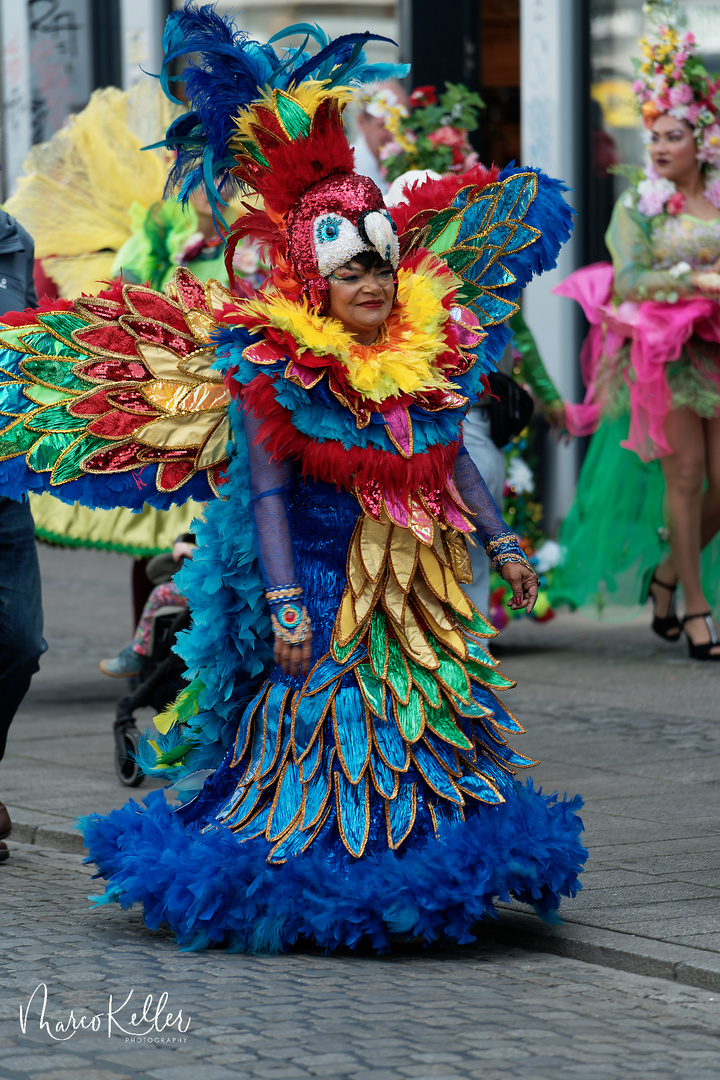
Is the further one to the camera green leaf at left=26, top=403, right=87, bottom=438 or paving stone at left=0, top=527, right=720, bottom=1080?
green leaf at left=26, top=403, right=87, bottom=438

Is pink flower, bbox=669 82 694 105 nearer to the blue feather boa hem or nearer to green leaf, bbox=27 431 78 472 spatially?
green leaf, bbox=27 431 78 472

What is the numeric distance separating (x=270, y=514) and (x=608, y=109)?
789cm

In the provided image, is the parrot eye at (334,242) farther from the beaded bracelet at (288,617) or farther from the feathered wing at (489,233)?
the beaded bracelet at (288,617)

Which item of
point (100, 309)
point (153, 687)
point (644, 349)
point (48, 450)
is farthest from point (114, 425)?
point (644, 349)

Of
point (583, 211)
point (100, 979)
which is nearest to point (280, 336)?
point (100, 979)

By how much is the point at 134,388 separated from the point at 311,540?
62 centimetres

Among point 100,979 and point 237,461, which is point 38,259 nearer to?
point 237,461

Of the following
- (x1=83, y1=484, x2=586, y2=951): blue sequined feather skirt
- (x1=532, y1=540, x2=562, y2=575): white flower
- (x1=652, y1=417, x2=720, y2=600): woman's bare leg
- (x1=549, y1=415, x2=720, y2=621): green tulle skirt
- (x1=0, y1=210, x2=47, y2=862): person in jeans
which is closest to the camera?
(x1=83, y1=484, x2=586, y2=951): blue sequined feather skirt

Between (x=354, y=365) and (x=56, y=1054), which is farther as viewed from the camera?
(x=354, y=365)

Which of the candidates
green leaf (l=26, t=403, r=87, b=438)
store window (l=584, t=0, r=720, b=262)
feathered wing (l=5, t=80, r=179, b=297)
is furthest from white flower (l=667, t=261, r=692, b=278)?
green leaf (l=26, t=403, r=87, b=438)

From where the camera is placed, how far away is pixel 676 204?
8227mm

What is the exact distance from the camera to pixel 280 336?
4316 mm

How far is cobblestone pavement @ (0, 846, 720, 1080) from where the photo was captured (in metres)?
3.41

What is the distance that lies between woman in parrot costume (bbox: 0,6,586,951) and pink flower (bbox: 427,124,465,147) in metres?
3.25
